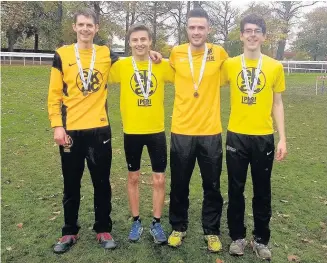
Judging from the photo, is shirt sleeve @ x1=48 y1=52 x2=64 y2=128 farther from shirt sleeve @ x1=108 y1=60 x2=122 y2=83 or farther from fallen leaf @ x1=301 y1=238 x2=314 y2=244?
fallen leaf @ x1=301 y1=238 x2=314 y2=244

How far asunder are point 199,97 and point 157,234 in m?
1.58

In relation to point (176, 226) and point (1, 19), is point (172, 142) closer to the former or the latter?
point (176, 226)

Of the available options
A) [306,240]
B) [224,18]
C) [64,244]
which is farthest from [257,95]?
[224,18]

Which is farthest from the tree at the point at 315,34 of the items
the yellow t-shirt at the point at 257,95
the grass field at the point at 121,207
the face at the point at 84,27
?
the face at the point at 84,27

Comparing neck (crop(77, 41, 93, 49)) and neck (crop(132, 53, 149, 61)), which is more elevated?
neck (crop(77, 41, 93, 49))

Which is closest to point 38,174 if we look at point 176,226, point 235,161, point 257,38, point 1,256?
point 1,256

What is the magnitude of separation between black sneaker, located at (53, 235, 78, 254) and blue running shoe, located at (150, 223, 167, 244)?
86cm

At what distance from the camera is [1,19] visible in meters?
24.5

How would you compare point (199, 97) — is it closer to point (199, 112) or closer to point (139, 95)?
point (199, 112)

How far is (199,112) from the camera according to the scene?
12.7 ft

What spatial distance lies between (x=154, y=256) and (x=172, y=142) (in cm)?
120

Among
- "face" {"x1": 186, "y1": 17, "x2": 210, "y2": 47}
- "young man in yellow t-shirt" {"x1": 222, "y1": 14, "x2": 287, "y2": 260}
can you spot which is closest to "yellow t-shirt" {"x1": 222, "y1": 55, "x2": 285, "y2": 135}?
"young man in yellow t-shirt" {"x1": 222, "y1": 14, "x2": 287, "y2": 260}

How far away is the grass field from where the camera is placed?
4066 mm

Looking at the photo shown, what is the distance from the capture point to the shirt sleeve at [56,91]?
12.5 feet
